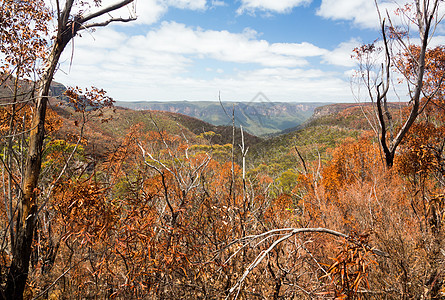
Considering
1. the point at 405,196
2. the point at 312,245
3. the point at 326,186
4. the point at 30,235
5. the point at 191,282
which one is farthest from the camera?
the point at 326,186

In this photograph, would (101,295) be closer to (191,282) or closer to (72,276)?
(72,276)

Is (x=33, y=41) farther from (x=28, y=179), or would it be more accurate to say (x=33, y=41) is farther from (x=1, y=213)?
(x=1, y=213)

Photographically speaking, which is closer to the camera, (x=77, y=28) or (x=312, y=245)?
(x=77, y=28)

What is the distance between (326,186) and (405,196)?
591 centimetres

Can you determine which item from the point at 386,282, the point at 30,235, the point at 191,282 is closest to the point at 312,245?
the point at 386,282

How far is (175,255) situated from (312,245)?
3.96 m

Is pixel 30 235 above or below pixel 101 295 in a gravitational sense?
above

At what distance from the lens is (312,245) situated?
210 inches

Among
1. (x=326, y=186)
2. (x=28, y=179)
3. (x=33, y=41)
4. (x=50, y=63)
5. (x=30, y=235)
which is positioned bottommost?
(x=326, y=186)

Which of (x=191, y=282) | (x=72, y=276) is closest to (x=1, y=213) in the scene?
(x=72, y=276)

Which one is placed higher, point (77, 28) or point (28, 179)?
point (77, 28)

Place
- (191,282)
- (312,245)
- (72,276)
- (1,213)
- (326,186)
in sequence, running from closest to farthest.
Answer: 1. (191,282)
2. (72,276)
3. (312,245)
4. (1,213)
5. (326,186)

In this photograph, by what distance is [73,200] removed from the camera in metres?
2.37

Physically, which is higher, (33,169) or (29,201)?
(33,169)
